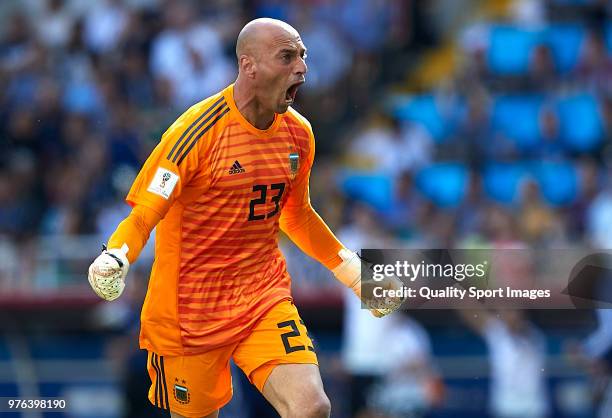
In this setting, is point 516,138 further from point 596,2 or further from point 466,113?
point 596,2

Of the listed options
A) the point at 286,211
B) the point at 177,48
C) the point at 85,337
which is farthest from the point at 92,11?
the point at 286,211

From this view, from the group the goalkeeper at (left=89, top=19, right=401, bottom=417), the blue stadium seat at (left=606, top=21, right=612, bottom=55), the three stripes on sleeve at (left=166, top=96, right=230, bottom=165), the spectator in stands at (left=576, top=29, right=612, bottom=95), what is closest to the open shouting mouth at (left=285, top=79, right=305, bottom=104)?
the goalkeeper at (left=89, top=19, right=401, bottom=417)

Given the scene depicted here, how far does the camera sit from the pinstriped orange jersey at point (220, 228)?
6.98 meters

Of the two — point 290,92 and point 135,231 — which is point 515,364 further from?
point 135,231

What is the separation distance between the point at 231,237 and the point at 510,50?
8.78 metres

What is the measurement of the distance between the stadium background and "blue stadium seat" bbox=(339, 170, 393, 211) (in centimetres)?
3

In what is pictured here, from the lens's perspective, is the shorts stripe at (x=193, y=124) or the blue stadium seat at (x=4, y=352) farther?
the blue stadium seat at (x=4, y=352)

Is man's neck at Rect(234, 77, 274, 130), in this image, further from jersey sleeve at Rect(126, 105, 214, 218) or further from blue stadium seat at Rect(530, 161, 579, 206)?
blue stadium seat at Rect(530, 161, 579, 206)

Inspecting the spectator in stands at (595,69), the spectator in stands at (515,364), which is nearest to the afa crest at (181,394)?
the spectator in stands at (515,364)

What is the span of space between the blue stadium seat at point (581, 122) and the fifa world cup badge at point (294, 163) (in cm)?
752

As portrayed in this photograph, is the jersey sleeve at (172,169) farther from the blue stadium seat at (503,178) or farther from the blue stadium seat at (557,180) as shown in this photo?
the blue stadium seat at (503,178)

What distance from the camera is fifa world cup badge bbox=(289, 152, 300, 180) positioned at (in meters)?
7.23

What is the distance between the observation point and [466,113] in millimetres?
14367

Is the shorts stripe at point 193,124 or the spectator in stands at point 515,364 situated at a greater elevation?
A: the shorts stripe at point 193,124
